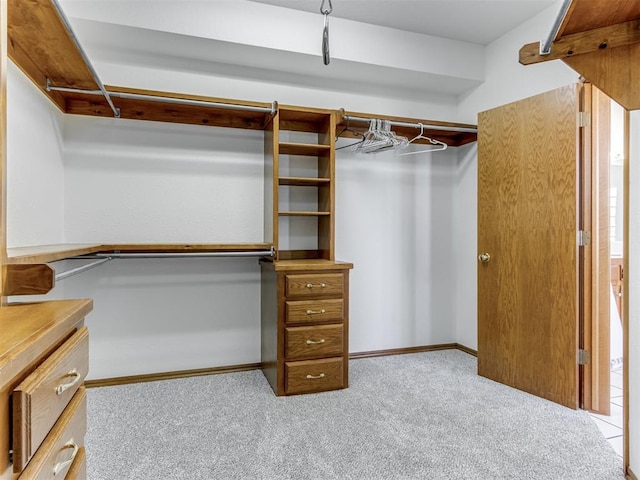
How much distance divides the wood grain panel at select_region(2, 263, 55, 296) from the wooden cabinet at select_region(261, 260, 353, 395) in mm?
1520

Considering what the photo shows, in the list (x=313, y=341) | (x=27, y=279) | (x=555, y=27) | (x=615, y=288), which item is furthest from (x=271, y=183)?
(x=615, y=288)

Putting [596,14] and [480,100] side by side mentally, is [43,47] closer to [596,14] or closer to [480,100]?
[596,14]

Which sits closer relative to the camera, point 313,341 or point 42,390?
point 42,390

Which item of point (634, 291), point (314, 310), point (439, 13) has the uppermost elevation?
point (439, 13)

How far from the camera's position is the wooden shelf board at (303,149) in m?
2.81

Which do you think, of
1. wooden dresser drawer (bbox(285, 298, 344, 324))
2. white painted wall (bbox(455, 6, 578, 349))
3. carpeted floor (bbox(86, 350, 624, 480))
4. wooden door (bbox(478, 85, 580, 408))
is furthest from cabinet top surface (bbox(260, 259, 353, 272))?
white painted wall (bbox(455, 6, 578, 349))

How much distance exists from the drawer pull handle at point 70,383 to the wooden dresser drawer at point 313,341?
1.67 meters

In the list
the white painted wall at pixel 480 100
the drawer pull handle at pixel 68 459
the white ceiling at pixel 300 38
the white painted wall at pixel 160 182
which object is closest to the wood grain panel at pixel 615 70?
the white painted wall at pixel 480 100

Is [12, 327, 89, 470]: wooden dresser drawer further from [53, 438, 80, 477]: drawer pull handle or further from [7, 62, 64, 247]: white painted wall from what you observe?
[7, 62, 64, 247]: white painted wall

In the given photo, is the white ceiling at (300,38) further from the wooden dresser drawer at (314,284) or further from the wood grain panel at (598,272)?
the wooden dresser drawer at (314,284)

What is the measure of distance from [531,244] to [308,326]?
1.70 m

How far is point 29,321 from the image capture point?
91cm

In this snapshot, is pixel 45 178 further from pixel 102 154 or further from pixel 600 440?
pixel 600 440

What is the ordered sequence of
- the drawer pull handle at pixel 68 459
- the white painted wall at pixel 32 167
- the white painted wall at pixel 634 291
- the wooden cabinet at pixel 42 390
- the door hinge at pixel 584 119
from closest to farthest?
the wooden cabinet at pixel 42 390, the drawer pull handle at pixel 68 459, the white painted wall at pixel 634 291, the white painted wall at pixel 32 167, the door hinge at pixel 584 119
